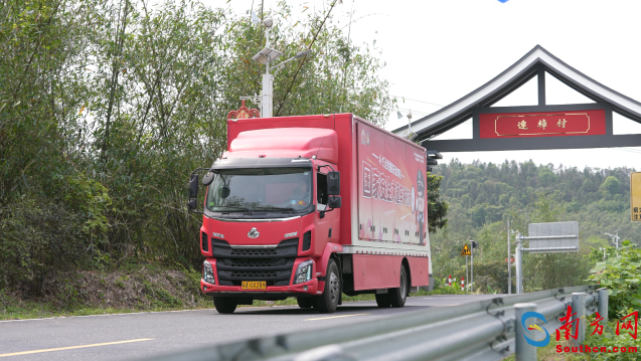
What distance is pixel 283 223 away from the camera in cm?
1272

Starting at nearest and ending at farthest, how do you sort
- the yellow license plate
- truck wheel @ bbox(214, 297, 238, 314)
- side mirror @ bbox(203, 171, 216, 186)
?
1. the yellow license plate
2. side mirror @ bbox(203, 171, 216, 186)
3. truck wheel @ bbox(214, 297, 238, 314)

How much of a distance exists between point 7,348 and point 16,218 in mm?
6531

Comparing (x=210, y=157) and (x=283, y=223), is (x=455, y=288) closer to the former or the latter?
(x=210, y=157)

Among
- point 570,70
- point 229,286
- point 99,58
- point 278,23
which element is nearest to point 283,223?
point 229,286

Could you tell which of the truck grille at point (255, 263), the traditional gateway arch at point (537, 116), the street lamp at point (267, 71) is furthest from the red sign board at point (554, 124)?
the truck grille at point (255, 263)

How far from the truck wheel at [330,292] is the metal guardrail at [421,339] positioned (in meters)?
6.70

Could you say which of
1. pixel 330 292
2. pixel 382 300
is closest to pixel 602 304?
pixel 330 292

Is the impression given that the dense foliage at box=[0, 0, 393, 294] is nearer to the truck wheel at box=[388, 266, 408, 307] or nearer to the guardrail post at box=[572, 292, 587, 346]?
the truck wheel at box=[388, 266, 408, 307]

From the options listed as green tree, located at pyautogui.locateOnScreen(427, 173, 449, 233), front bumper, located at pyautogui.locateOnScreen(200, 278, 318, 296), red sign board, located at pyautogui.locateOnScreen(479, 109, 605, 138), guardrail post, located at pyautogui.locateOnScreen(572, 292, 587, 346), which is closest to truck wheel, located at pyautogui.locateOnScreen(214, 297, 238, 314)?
front bumper, located at pyautogui.locateOnScreen(200, 278, 318, 296)

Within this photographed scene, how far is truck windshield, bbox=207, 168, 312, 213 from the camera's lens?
12867 millimetres

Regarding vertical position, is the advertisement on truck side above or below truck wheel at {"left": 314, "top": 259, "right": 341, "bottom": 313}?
above

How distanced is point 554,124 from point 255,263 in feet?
61.6

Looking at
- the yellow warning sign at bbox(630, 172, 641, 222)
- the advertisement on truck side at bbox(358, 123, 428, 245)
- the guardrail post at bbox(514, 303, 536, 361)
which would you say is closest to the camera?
the guardrail post at bbox(514, 303, 536, 361)

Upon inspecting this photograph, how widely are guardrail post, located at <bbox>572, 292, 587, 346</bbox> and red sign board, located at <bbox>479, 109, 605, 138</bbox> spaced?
22600mm
